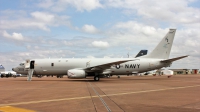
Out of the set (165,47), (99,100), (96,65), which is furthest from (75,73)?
(99,100)

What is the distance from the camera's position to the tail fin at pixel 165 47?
3191 cm

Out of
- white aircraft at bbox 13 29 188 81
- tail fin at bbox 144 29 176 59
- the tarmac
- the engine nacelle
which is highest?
tail fin at bbox 144 29 176 59

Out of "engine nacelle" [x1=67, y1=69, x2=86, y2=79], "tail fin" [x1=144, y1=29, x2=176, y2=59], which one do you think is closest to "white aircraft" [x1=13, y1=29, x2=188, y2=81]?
"tail fin" [x1=144, y1=29, x2=176, y2=59]

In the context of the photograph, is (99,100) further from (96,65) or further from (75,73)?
(96,65)

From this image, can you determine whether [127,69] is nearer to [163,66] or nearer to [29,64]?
[163,66]

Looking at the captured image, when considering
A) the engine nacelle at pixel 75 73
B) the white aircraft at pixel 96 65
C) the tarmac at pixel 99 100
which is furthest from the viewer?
the white aircraft at pixel 96 65

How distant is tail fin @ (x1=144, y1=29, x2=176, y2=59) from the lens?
31.9m

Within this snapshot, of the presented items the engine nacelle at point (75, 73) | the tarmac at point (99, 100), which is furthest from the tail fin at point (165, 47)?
the tarmac at point (99, 100)

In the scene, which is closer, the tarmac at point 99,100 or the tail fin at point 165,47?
the tarmac at point 99,100

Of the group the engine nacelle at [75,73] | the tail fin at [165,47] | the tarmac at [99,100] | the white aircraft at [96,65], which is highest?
the tail fin at [165,47]

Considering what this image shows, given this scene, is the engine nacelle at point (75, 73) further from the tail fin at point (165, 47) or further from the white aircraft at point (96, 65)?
the tail fin at point (165, 47)

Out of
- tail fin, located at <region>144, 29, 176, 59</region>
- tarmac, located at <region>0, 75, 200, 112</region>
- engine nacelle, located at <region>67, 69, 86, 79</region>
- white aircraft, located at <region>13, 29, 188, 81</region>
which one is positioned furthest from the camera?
tail fin, located at <region>144, 29, 176, 59</region>

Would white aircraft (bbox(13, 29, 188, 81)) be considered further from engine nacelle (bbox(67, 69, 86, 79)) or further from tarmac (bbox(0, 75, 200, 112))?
tarmac (bbox(0, 75, 200, 112))

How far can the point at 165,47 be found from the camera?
3188 centimetres
